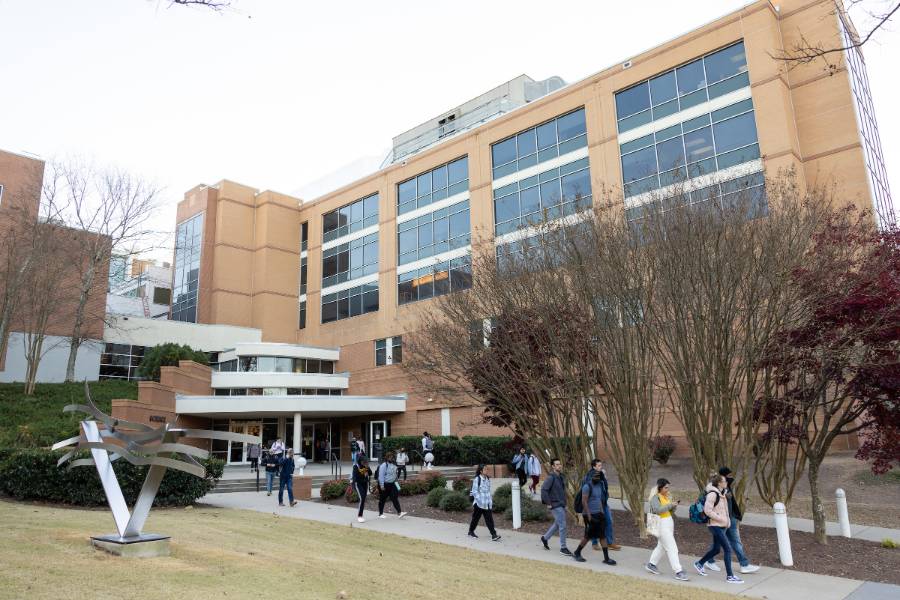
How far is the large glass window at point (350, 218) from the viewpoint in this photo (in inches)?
1684

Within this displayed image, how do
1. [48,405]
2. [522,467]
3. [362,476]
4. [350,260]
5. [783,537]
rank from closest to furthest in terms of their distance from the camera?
[783,537], [362,476], [522,467], [48,405], [350,260]

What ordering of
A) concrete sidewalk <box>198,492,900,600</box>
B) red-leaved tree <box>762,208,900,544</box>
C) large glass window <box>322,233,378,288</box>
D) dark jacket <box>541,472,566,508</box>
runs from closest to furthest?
concrete sidewalk <box>198,492,900,600</box> < red-leaved tree <box>762,208,900,544</box> < dark jacket <box>541,472,566,508</box> < large glass window <box>322,233,378,288</box>

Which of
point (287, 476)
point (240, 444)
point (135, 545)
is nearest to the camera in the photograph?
point (135, 545)

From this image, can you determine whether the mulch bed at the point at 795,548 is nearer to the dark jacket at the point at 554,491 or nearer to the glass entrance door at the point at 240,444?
the dark jacket at the point at 554,491

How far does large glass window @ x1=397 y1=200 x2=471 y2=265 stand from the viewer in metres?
36.3

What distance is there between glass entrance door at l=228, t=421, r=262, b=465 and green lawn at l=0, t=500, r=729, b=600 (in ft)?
74.3

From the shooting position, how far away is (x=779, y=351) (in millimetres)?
12008

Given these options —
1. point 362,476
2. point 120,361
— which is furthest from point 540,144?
point 120,361

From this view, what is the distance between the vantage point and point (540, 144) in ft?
111

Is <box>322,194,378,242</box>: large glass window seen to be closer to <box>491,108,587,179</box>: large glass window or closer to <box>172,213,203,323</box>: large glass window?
<box>172,213,203,323</box>: large glass window

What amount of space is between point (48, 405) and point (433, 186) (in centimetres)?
2328

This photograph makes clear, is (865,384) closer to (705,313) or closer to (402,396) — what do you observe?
(705,313)

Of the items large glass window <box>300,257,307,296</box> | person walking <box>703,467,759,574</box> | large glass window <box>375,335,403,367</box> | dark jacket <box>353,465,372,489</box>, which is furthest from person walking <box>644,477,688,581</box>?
large glass window <box>300,257,307,296</box>

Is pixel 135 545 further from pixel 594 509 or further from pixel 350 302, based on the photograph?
pixel 350 302
